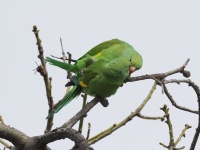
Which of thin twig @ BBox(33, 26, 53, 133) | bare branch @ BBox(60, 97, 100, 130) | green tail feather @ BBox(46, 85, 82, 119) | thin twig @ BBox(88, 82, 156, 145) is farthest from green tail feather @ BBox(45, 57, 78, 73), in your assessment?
thin twig @ BBox(88, 82, 156, 145)

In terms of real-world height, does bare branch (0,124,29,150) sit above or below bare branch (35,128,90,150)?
above

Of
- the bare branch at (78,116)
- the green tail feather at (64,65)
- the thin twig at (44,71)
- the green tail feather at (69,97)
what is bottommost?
the bare branch at (78,116)

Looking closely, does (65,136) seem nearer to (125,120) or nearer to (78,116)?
(78,116)

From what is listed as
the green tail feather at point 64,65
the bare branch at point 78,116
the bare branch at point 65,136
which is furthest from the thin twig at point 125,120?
the green tail feather at point 64,65

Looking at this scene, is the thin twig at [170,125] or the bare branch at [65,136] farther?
the thin twig at [170,125]

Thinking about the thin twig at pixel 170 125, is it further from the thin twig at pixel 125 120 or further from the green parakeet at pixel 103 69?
the green parakeet at pixel 103 69

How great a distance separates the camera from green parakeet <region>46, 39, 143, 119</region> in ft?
13.2

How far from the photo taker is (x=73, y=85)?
408 centimetres

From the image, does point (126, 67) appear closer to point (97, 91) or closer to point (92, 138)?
point (97, 91)

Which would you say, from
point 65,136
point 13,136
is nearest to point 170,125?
point 65,136

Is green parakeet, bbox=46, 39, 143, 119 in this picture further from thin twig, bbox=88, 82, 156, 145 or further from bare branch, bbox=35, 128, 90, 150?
bare branch, bbox=35, 128, 90, 150

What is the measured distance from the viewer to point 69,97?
4070mm

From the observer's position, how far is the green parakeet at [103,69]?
402cm

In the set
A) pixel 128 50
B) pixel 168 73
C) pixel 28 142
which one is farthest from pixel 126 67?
pixel 28 142
